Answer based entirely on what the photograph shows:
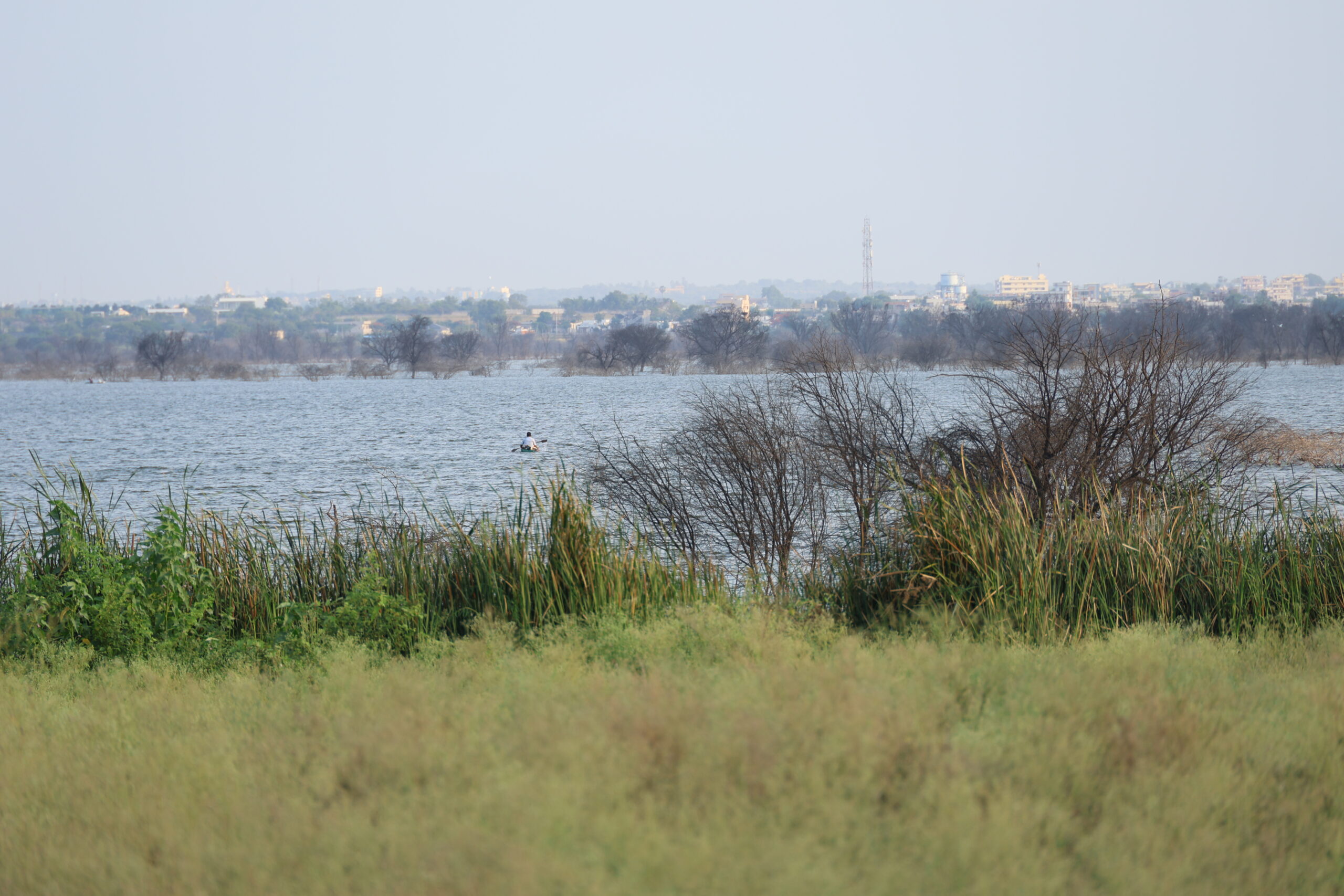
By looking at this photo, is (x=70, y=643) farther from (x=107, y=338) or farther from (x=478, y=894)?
(x=107, y=338)

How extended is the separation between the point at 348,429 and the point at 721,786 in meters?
67.4

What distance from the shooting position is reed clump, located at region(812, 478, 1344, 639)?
696 centimetres

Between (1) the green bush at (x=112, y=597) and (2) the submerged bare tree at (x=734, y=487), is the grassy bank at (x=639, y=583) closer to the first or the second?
(1) the green bush at (x=112, y=597)

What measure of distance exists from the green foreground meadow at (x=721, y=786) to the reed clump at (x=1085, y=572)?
2602 mm

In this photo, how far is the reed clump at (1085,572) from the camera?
274 inches

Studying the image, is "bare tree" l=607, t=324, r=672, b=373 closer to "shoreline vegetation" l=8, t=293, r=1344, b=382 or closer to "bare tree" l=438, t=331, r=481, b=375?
"shoreline vegetation" l=8, t=293, r=1344, b=382

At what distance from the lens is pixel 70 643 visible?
678 centimetres

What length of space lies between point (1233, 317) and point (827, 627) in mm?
127898

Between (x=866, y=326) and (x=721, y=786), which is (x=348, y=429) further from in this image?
(x=866, y=326)

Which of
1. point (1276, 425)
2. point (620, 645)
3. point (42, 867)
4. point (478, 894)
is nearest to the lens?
point (478, 894)

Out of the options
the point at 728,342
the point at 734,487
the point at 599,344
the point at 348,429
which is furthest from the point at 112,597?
the point at 599,344

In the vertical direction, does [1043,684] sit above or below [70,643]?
above

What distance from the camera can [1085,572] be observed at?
25.1 feet

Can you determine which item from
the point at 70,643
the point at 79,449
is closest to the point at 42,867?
the point at 70,643
